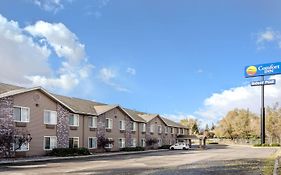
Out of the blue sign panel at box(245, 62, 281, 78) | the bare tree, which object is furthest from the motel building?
the blue sign panel at box(245, 62, 281, 78)

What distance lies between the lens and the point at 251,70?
6750 cm

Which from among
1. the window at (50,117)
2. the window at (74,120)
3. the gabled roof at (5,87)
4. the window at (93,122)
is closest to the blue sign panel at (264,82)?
the window at (93,122)

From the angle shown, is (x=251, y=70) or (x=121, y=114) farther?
(x=251, y=70)

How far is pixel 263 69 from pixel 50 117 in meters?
39.5

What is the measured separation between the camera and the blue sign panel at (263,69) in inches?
2482

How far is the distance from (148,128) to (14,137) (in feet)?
113

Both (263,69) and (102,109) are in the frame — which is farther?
(263,69)

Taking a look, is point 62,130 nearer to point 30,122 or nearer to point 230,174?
point 30,122

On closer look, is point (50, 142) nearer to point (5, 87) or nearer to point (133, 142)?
point (5, 87)

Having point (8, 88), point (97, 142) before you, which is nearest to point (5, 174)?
point (8, 88)

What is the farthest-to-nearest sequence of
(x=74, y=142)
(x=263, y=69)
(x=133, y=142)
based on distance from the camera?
(x=263, y=69)
(x=133, y=142)
(x=74, y=142)

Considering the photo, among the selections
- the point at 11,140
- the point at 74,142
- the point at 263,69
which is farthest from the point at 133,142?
the point at 11,140

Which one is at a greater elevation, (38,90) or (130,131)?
(38,90)

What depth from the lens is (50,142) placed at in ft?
128
